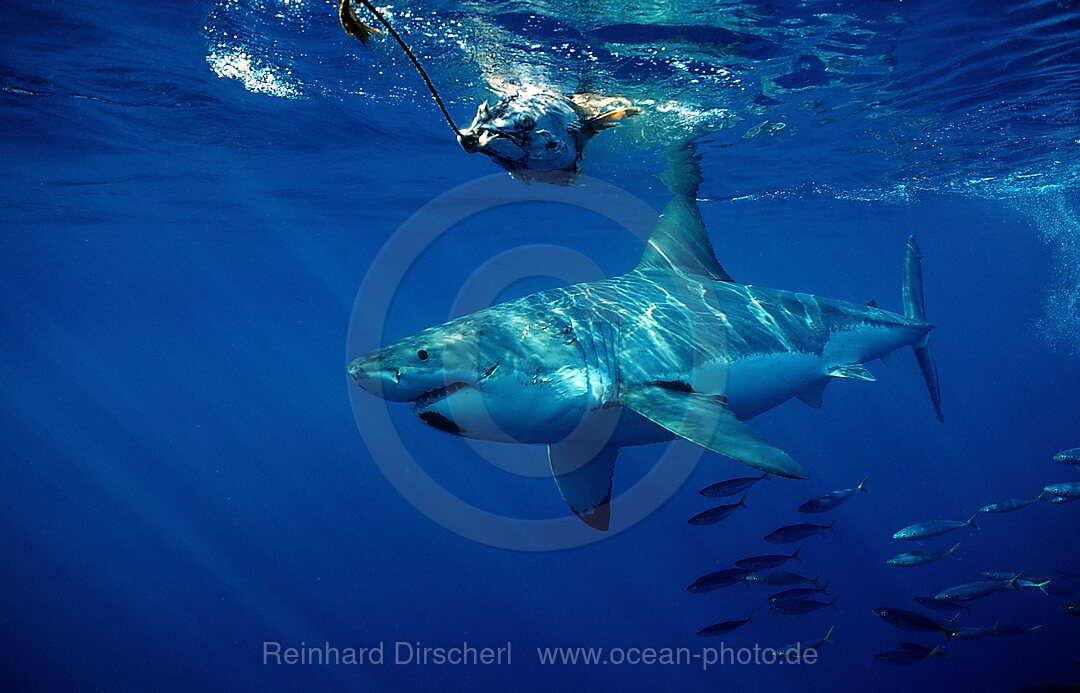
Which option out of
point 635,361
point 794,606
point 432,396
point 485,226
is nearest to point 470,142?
point 635,361

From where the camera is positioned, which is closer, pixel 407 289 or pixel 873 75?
pixel 873 75

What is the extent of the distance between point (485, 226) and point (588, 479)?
93.2 feet

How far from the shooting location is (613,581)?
50.1ft

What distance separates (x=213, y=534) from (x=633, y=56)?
21672 mm

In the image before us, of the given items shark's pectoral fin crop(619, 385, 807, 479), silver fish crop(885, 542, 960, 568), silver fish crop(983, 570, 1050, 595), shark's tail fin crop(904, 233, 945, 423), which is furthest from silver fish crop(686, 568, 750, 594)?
shark's pectoral fin crop(619, 385, 807, 479)

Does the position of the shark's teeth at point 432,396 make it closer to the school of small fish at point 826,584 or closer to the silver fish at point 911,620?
the school of small fish at point 826,584

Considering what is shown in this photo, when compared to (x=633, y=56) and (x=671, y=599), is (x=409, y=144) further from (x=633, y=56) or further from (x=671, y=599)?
(x=671, y=599)

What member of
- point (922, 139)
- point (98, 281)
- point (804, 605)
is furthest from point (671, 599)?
point (98, 281)

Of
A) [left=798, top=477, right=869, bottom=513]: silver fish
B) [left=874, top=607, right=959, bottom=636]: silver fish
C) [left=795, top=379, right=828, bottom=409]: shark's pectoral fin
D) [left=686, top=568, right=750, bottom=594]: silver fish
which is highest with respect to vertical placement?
[left=795, top=379, right=828, bottom=409]: shark's pectoral fin

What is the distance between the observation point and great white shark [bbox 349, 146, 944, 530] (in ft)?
10.0

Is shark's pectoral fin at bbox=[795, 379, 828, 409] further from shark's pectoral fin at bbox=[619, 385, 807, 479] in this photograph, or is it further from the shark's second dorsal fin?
shark's pectoral fin at bbox=[619, 385, 807, 479]

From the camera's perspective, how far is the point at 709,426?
309 centimetres

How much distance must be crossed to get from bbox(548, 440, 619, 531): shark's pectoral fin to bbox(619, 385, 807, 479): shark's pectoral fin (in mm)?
1022

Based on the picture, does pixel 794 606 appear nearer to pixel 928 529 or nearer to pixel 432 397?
pixel 928 529
